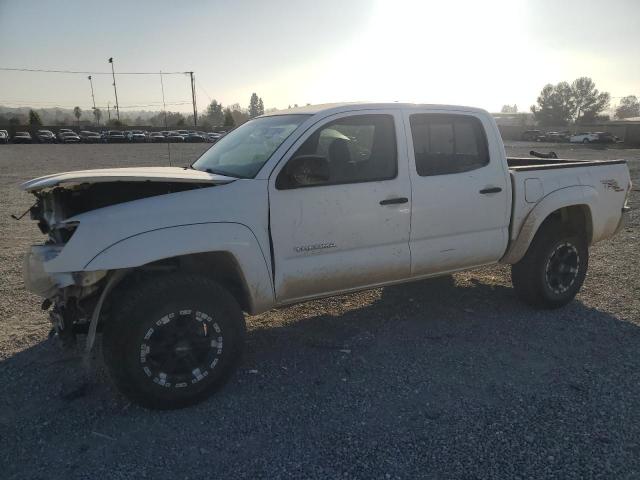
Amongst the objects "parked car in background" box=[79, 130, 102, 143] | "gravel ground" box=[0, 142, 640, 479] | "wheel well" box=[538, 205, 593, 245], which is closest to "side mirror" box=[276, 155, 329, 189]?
"gravel ground" box=[0, 142, 640, 479]

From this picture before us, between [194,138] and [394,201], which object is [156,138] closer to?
[194,138]

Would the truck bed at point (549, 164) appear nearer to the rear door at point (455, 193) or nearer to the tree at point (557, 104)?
the rear door at point (455, 193)

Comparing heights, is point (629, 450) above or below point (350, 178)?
below

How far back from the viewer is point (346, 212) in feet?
12.1

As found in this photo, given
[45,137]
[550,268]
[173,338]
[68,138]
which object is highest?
[45,137]

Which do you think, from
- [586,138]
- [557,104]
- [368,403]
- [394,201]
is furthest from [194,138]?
[557,104]

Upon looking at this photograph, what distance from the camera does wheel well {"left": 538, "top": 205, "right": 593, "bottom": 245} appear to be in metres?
4.92

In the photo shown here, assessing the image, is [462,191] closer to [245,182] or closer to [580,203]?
[580,203]

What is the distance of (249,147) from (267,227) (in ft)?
2.92

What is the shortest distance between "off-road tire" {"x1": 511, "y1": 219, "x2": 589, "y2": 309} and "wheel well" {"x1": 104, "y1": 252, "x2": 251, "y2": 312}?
2959mm

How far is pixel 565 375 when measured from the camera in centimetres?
367

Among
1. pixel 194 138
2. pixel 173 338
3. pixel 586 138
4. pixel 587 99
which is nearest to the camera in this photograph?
pixel 173 338

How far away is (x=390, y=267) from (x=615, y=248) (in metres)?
5.14

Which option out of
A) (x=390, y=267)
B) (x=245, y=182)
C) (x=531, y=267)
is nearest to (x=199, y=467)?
(x=245, y=182)
